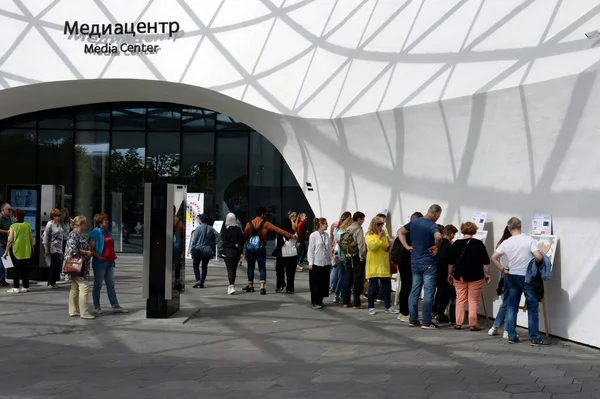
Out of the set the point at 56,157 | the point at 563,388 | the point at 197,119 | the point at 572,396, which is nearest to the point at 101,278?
the point at 563,388

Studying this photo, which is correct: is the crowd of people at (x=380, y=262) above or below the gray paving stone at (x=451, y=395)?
above

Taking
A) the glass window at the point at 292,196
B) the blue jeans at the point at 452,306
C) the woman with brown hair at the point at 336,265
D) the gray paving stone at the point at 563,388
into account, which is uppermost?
the glass window at the point at 292,196

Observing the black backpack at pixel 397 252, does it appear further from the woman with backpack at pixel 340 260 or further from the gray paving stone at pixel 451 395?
the gray paving stone at pixel 451 395

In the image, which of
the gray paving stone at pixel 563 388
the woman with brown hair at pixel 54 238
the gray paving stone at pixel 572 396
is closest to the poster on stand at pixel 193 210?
the woman with brown hair at pixel 54 238

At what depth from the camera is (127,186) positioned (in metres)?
27.7

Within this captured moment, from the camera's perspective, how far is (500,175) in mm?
10977

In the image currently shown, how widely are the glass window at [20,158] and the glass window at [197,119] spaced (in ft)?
19.9

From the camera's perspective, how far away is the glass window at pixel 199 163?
26.8m

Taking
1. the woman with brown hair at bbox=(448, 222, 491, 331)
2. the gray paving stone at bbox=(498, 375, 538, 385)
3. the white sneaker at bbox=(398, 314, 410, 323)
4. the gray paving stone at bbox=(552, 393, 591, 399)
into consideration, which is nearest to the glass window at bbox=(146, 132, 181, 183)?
the white sneaker at bbox=(398, 314, 410, 323)

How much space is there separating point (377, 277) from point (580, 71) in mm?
4824

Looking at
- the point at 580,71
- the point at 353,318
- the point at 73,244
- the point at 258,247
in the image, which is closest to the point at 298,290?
the point at 258,247

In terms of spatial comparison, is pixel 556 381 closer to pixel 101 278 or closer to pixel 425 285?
pixel 425 285

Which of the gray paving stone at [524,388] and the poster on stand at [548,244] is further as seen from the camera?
the poster on stand at [548,244]

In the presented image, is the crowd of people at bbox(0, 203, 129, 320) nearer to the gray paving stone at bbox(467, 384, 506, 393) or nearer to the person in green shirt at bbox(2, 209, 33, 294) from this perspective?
the person in green shirt at bbox(2, 209, 33, 294)
